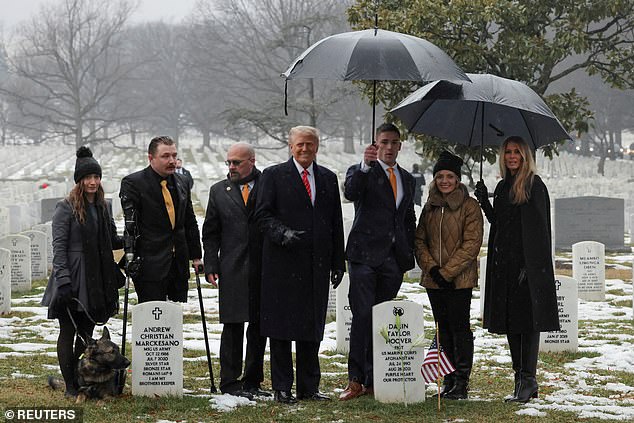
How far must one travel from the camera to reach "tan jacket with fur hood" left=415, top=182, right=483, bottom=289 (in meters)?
7.42

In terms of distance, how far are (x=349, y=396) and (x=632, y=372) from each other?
121 inches

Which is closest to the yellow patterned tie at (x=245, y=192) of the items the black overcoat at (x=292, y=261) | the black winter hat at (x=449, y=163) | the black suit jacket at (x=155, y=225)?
the black overcoat at (x=292, y=261)

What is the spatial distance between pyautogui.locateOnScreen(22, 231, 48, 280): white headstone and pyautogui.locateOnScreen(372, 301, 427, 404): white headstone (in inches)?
398

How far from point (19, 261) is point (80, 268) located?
8.17 m

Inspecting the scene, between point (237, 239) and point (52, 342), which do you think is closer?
point (237, 239)

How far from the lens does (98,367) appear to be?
7.05 m

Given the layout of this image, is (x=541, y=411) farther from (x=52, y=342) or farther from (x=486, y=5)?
(x=486, y=5)

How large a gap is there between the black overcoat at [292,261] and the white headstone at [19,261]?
848 cm

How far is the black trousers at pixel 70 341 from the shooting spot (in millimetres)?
7348

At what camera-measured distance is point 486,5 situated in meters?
15.3

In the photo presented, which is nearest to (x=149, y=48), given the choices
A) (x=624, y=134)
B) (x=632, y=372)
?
(x=624, y=134)

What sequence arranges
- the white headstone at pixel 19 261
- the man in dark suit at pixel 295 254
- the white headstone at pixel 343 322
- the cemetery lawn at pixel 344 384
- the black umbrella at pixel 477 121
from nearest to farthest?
the cemetery lawn at pixel 344 384
the man in dark suit at pixel 295 254
the black umbrella at pixel 477 121
the white headstone at pixel 343 322
the white headstone at pixel 19 261

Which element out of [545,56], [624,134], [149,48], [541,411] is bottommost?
[541,411]

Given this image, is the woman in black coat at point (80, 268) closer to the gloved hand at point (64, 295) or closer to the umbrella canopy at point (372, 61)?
the gloved hand at point (64, 295)
